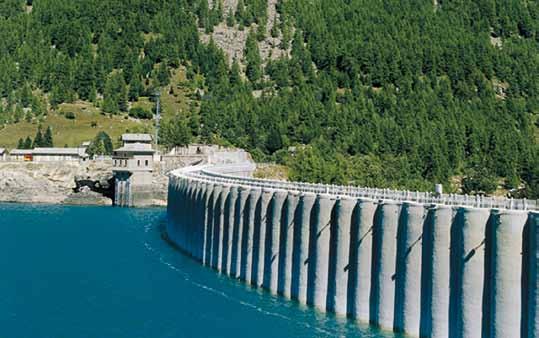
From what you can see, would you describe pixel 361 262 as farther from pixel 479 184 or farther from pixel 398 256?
pixel 479 184

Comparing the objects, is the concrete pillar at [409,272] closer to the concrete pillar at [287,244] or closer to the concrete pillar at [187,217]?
the concrete pillar at [287,244]

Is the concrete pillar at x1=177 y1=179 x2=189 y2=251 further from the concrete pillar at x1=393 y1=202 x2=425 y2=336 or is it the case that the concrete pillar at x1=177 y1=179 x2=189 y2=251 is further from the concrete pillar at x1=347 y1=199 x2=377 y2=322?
the concrete pillar at x1=393 y1=202 x2=425 y2=336

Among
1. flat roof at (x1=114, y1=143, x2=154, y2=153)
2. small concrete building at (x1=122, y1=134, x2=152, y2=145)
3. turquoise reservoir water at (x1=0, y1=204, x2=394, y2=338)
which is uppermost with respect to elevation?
small concrete building at (x1=122, y1=134, x2=152, y2=145)

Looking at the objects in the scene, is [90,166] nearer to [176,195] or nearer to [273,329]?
[176,195]

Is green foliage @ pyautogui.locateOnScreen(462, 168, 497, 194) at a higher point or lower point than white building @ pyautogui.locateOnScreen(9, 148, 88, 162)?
lower

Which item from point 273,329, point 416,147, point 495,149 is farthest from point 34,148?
point 273,329

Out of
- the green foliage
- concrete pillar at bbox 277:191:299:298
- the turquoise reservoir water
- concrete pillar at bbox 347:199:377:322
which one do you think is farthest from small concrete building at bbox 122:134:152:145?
concrete pillar at bbox 347:199:377:322

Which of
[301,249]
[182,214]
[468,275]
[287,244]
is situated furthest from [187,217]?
[468,275]
